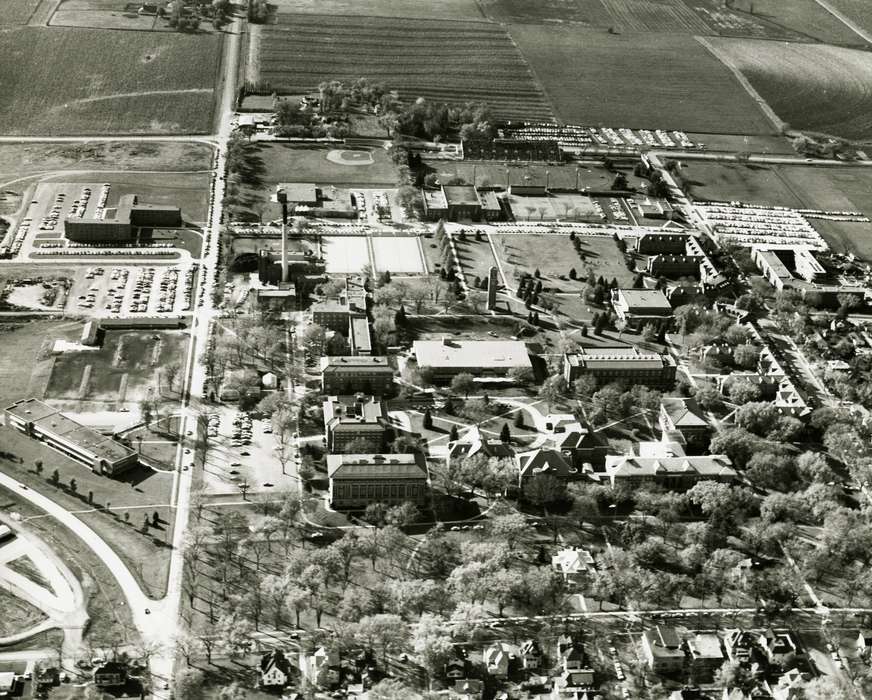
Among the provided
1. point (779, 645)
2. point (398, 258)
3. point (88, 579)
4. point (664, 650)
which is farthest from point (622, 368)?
point (88, 579)

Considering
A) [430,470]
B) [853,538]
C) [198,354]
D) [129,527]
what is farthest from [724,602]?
[198,354]

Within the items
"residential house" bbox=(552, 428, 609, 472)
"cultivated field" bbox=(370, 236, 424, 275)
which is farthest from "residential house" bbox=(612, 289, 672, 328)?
"residential house" bbox=(552, 428, 609, 472)

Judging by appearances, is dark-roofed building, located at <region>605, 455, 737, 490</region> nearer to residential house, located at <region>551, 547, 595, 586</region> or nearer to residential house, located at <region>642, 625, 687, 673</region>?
residential house, located at <region>551, 547, 595, 586</region>

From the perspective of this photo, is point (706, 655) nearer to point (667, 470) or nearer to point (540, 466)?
point (667, 470)

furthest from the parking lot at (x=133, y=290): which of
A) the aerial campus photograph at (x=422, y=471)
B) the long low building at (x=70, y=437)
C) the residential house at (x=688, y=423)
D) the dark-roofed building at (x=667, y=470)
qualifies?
the residential house at (x=688, y=423)

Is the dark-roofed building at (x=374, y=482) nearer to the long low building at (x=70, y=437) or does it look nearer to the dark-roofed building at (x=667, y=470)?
the dark-roofed building at (x=667, y=470)
